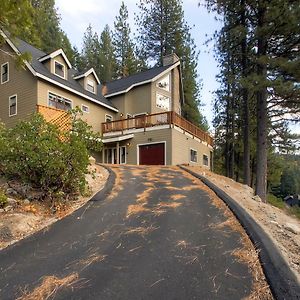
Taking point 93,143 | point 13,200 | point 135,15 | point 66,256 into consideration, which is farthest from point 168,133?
point 135,15

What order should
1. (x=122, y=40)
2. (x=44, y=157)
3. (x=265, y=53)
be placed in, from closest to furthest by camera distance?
(x=44, y=157)
(x=265, y=53)
(x=122, y=40)

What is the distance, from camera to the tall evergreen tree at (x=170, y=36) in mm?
35562

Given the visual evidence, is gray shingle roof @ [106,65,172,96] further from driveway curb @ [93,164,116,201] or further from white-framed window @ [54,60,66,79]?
driveway curb @ [93,164,116,201]

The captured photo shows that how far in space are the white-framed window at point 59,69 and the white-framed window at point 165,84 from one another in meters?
8.26

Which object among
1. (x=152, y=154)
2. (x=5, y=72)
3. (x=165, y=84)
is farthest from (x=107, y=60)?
(x=152, y=154)

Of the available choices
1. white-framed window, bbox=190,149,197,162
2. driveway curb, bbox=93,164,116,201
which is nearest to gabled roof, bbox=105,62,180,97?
white-framed window, bbox=190,149,197,162

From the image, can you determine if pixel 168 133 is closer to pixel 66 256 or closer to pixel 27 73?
pixel 27 73

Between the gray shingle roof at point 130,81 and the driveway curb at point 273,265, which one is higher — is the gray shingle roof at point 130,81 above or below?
above

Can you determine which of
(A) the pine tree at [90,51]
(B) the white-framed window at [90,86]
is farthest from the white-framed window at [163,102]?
(A) the pine tree at [90,51]

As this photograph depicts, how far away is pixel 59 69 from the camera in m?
21.6

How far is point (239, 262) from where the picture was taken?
14.6 ft

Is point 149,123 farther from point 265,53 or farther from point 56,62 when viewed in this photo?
point 265,53

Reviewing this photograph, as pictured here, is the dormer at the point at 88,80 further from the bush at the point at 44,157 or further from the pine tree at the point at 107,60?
the pine tree at the point at 107,60

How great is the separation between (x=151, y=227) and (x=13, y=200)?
3.22 m
